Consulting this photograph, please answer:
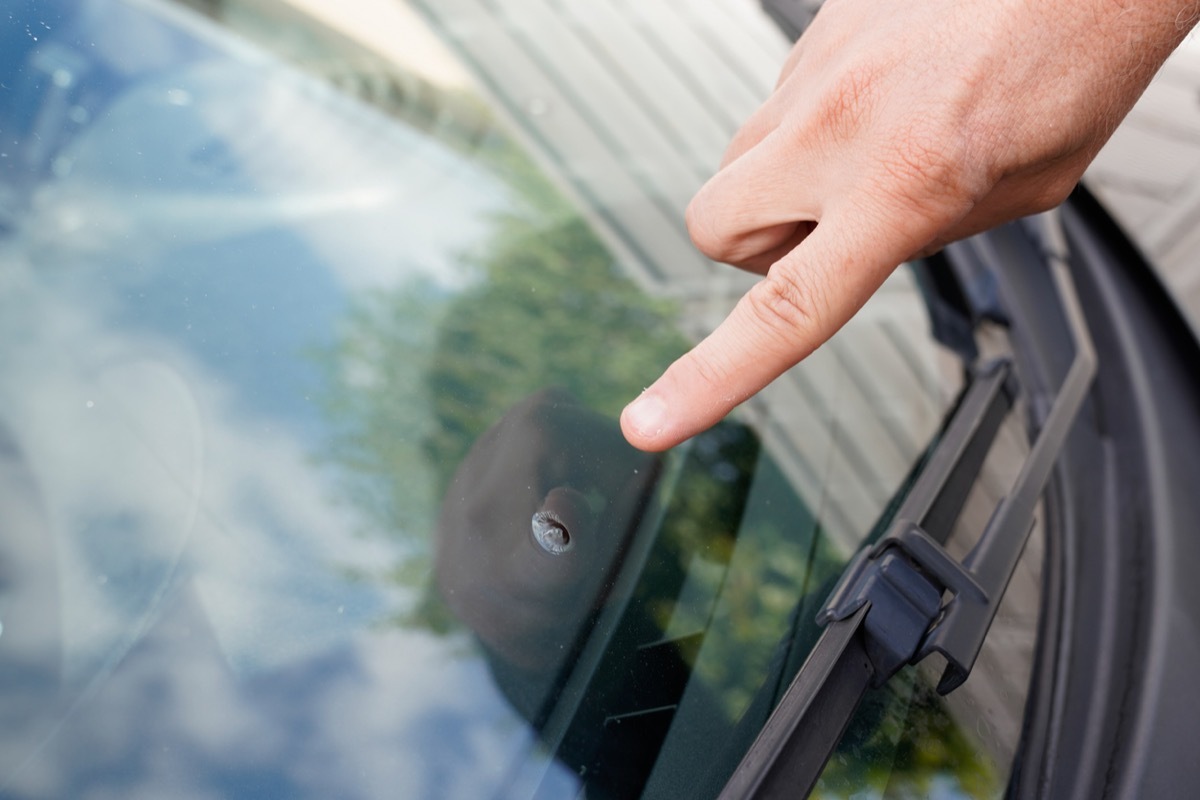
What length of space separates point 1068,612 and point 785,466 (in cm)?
39

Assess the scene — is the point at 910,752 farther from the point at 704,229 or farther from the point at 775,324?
the point at 704,229

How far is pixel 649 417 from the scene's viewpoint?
0.96 metres

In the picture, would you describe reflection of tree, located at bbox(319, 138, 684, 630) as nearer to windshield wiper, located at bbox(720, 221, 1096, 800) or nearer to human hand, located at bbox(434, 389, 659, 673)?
human hand, located at bbox(434, 389, 659, 673)

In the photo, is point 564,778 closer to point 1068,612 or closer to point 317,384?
point 317,384

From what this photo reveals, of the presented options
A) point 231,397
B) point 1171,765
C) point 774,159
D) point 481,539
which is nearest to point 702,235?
point 774,159

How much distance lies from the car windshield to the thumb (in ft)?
0.39

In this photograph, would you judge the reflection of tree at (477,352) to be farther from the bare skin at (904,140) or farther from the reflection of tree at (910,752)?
the reflection of tree at (910,752)

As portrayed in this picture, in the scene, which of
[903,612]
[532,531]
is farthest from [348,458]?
[903,612]

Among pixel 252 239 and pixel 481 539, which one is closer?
pixel 481 539

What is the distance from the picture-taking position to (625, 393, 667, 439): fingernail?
95 cm

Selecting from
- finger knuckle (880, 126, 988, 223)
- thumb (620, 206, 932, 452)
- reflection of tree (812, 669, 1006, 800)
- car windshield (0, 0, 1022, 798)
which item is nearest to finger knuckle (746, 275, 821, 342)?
thumb (620, 206, 932, 452)

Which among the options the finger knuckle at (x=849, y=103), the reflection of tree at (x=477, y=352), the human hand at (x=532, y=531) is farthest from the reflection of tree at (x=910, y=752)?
the finger knuckle at (x=849, y=103)

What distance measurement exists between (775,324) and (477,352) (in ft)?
1.20

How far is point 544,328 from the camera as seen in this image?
3.94 feet
